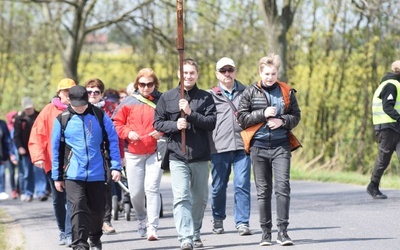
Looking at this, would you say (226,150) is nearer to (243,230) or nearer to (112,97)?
(243,230)

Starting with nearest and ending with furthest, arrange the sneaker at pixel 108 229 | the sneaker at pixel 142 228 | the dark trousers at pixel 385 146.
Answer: the sneaker at pixel 142 228 → the sneaker at pixel 108 229 → the dark trousers at pixel 385 146

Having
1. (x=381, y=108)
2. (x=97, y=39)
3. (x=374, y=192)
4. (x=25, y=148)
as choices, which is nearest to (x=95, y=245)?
(x=381, y=108)

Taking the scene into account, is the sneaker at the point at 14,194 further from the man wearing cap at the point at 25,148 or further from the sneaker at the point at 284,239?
the sneaker at the point at 284,239

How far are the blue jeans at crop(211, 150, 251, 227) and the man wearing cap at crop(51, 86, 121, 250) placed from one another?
2016 millimetres

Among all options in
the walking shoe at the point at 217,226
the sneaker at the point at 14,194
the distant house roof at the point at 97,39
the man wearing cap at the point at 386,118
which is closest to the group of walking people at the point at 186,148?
the walking shoe at the point at 217,226

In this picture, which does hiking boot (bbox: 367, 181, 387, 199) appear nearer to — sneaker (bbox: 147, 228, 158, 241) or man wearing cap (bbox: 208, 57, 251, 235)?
man wearing cap (bbox: 208, 57, 251, 235)

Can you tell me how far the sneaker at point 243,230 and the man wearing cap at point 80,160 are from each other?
1916 millimetres

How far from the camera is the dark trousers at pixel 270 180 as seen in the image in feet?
35.6

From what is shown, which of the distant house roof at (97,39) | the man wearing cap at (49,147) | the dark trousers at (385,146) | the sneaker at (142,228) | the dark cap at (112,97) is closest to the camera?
the man wearing cap at (49,147)

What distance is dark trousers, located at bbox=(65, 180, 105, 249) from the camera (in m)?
10.6

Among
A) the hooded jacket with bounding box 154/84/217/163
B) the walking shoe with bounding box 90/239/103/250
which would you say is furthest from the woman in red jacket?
the walking shoe with bounding box 90/239/103/250

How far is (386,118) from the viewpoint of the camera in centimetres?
1512

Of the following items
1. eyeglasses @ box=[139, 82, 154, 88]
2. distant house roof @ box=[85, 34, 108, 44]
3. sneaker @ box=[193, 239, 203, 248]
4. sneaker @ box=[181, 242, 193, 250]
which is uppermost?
distant house roof @ box=[85, 34, 108, 44]

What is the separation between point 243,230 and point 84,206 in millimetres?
2149
